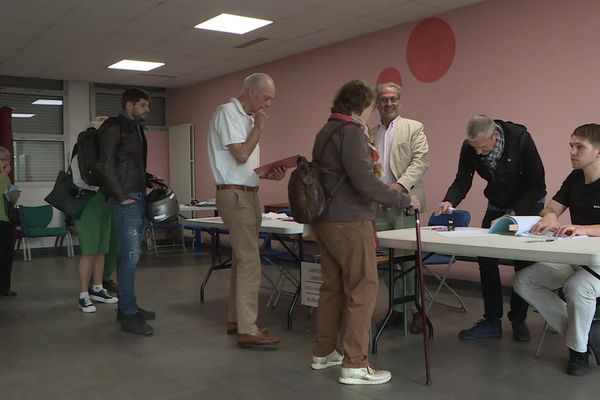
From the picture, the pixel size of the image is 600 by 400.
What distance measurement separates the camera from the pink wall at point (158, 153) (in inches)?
410

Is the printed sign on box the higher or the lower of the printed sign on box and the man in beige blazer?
the lower

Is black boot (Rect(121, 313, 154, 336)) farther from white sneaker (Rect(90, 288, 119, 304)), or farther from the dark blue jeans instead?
white sneaker (Rect(90, 288, 119, 304))

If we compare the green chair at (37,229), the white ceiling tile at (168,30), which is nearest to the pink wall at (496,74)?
the white ceiling tile at (168,30)

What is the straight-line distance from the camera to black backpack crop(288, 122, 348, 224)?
268 centimetres

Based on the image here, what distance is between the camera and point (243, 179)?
10.9 ft

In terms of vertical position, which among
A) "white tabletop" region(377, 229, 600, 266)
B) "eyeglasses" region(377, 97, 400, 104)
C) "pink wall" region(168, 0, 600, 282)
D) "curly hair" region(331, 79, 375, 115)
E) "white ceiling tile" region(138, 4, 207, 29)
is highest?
"white ceiling tile" region(138, 4, 207, 29)

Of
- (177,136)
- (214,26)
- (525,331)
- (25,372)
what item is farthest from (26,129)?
(525,331)

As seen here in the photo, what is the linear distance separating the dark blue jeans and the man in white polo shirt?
777mm

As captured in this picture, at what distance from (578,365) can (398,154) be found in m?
1.59

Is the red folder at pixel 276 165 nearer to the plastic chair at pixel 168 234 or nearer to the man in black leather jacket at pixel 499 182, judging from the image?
the man in black leather jacket at pixel 499 182

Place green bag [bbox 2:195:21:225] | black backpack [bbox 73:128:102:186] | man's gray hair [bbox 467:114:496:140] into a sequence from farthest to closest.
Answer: green bag [bbox 2:195:21:225]
black backpack [bbox 73:128:102:186]
man's gray hair [bbox 467:114:496:140]

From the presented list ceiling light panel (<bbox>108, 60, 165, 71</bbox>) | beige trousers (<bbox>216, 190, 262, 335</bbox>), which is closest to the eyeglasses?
beige trousers (<bbox>216, 190, 262, 335</bbox>)

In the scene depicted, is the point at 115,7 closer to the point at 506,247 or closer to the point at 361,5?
the point at 361,5

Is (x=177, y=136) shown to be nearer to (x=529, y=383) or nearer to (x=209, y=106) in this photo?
(x=209, y=106)
